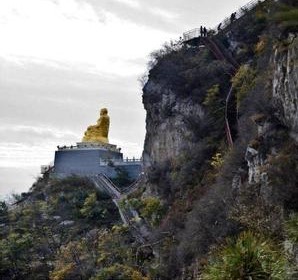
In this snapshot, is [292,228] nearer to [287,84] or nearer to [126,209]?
[287,84]

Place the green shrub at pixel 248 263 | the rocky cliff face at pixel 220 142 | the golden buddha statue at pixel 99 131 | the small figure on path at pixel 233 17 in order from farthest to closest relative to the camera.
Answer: the golden buddha statue at pixel 99 131, the small figure on path at pixel 233 17, the rocky cliff face at pixel 220 142, the green shrub at pixel 248 263

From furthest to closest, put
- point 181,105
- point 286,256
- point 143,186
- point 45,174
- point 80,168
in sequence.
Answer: point 45,174 < point 80,168 < point 143,186 < point 181,105 < point 286,256

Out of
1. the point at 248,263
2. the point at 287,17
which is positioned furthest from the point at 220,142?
the point at 248,263

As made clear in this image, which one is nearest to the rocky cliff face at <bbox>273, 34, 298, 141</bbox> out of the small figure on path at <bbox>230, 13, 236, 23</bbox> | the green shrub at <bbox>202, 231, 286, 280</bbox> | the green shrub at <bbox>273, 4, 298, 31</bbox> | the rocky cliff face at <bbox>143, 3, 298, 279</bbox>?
the rocky cliff face at <bbox>143, 3, 298, 279</bbox>

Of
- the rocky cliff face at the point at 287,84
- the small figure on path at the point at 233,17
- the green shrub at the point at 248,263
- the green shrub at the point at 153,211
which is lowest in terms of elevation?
the green shrub at the point at 248,263

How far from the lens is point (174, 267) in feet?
88.1

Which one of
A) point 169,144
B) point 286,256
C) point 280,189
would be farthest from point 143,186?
point 286,256

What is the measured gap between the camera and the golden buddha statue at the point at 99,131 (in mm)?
56938

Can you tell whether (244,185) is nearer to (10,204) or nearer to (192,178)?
(192,178)

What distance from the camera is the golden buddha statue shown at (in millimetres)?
56938

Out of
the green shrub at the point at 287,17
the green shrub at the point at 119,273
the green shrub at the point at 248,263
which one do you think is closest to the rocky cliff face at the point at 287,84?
the green shrub at the point at 287,17

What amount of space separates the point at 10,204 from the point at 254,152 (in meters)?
36.2

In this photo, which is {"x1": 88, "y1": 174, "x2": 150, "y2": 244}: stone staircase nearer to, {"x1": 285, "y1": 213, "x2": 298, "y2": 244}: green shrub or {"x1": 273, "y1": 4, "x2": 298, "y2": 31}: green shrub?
{"x1": 273, "y1": 4, "x2": 298, "y2": 31}: green shrub

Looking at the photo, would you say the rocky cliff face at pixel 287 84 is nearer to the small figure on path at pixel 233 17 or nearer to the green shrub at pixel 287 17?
the green shrub at pixel 287 17
